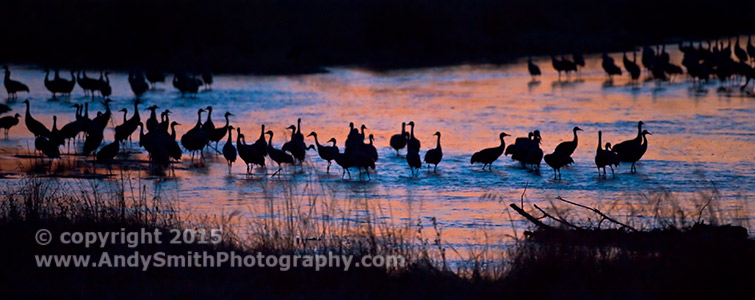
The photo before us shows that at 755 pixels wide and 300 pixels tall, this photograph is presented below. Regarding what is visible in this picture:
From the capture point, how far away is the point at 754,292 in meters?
6.55

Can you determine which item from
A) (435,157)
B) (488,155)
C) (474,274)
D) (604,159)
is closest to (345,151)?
(435,157)

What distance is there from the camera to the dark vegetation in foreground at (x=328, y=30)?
35.2 m

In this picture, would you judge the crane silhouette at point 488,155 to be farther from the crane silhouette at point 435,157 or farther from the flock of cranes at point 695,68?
the flock of cranes at point 695,68

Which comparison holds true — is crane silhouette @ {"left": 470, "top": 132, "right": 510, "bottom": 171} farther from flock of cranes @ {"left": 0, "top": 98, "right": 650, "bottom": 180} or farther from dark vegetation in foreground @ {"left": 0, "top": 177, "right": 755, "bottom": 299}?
dark vegetation in foreground @ {"left": 0, "top": 177, "right": 755, "bottom": 299}

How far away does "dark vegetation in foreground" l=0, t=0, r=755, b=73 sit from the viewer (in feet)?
116

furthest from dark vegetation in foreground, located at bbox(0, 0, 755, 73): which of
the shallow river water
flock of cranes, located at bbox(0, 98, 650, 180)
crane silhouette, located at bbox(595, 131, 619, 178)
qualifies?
crane silhouette, located at bbox(595, 131, 619, 178)

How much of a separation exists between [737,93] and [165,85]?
16.9m

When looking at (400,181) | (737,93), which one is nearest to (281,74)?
(737,93)

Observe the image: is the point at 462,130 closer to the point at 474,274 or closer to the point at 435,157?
the point at 435,157

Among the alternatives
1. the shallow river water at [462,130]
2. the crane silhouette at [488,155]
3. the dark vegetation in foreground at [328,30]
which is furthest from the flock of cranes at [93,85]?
the crane silhouette at [488,155]

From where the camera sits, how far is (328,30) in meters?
41.6

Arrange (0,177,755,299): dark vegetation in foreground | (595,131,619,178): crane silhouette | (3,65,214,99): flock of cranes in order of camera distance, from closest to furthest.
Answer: (0,177,755,299): dark vegetation in foreground
(595,131,619,178): crane silhouette
(3,65,214,99): flock of cranes

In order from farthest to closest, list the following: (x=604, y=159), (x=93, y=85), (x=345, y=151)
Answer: (x=93, y=85), (x=345, y=151), (x=604, y=159)

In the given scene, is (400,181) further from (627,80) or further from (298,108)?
(627,80)
